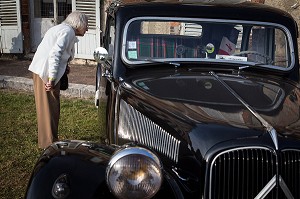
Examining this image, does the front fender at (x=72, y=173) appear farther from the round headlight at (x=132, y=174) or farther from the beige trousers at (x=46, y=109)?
the beige trousers at (x=46, y=109)

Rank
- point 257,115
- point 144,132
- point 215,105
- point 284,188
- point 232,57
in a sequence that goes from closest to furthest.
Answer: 1. point 284,188
2. point 257,115
3. point 215,105
4. point 144,132
5. point 232,57

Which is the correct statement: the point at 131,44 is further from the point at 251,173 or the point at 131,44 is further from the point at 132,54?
the point at 251,173

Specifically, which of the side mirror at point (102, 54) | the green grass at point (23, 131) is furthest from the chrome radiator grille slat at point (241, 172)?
the green grass at point (23, 131)

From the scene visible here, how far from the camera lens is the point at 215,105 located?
2.20m

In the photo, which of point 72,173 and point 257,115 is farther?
point 257,115

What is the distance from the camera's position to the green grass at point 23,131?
3727 mm

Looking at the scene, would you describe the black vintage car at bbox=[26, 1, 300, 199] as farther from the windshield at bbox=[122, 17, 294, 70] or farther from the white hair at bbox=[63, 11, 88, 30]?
the white hair at bbox=[63, 11, 88, 30]

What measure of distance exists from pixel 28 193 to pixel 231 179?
0.98m

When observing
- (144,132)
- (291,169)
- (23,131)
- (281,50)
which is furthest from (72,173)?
(23,131)

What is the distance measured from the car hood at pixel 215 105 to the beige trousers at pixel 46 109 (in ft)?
5.76

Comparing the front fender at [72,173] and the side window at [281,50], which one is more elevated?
the side window at [281,50]

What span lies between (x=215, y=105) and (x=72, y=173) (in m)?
0.84

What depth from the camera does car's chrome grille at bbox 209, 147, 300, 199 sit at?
184 cm

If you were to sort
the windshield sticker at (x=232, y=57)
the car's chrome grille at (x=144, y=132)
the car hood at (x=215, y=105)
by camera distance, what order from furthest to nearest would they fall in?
the windshield sticker at (x=232, y=57), the car's chrome grille at (x=144, y=132), the car hood at (x=215, y=105)
